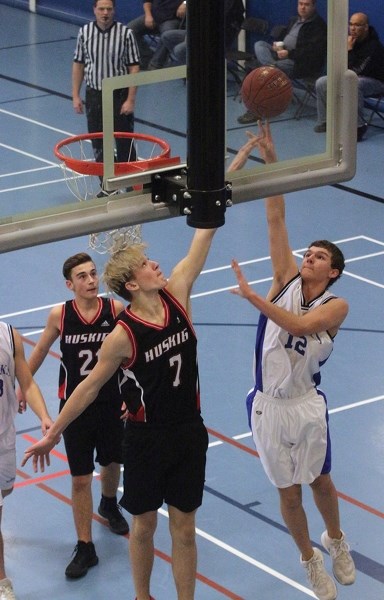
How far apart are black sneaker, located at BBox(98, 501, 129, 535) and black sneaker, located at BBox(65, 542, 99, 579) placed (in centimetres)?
35

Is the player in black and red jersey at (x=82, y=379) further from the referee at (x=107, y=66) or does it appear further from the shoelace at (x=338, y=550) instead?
the shoelace at (x=338, y=550)

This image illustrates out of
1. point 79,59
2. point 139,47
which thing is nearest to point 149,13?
point 139,47

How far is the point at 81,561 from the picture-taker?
24.4ft

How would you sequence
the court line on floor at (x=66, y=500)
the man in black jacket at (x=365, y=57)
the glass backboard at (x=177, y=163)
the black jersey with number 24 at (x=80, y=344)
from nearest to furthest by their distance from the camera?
1. the glass backboard at (x=177, y=163)
2. the court line on floor at (x=66, y=500)
3. the black jersey with number 24 at (x=80, y=344)
4. the man in black jacket at (x=365, y=57)

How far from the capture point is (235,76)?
5.62 metres

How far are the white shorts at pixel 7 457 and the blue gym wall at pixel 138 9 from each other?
8.30 feet

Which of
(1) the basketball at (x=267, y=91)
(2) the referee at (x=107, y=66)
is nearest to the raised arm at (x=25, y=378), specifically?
(2) the referee at (x=107, y=66)

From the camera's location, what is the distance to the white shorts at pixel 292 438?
6.83 m

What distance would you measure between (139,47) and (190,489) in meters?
2.36

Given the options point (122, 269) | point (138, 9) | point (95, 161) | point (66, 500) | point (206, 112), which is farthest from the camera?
point (138, 9)

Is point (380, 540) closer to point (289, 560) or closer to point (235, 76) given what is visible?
point (289, 560)

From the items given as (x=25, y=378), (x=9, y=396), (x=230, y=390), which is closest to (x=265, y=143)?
(x=25, y=378)

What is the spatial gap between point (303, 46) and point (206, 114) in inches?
29.1

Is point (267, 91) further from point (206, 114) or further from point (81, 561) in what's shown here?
point (81, 561)
